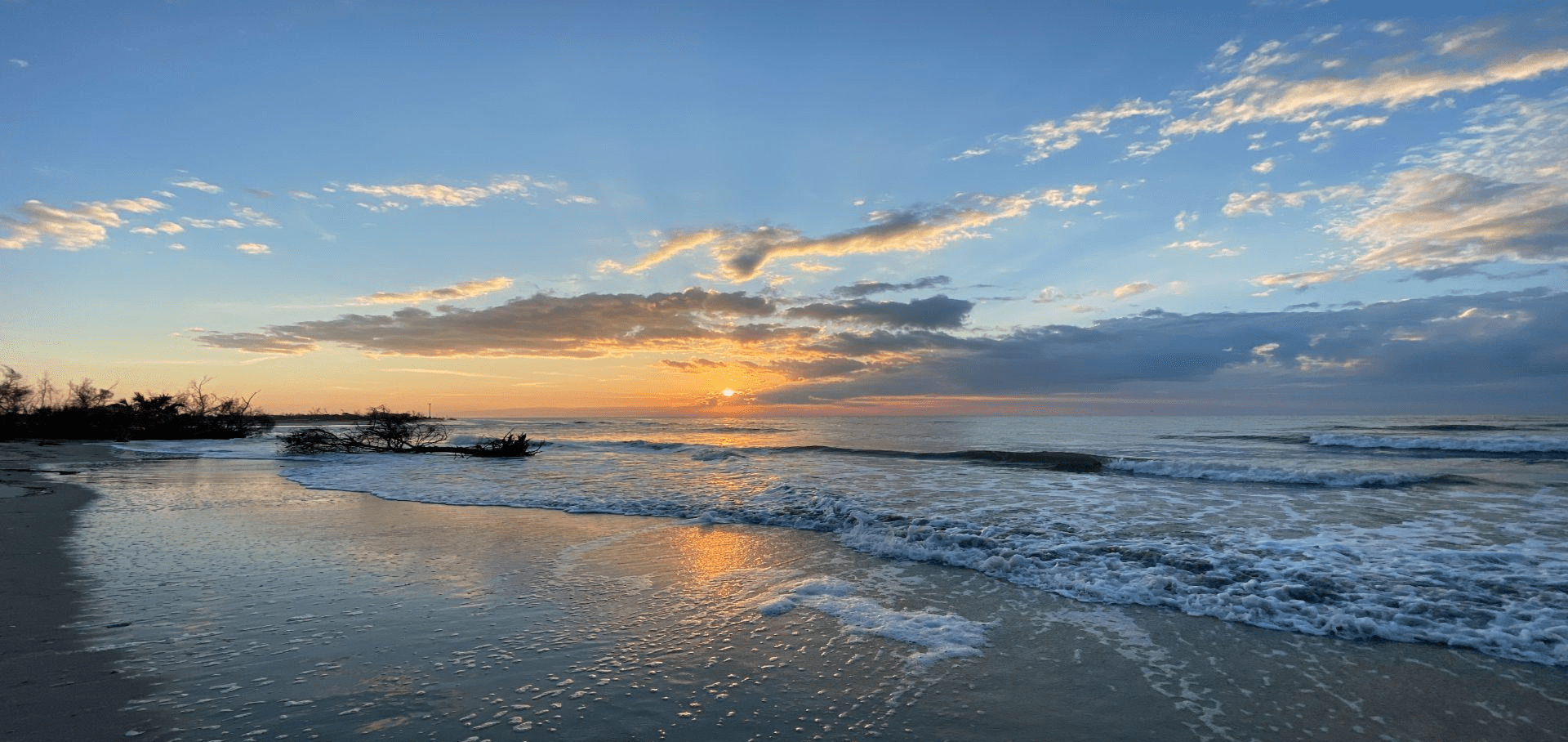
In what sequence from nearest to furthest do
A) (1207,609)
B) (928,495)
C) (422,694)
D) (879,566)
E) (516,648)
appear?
(422,694) → (516,648) → (1207,609) → (879,566) → (928,495)

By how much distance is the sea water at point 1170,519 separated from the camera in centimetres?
725

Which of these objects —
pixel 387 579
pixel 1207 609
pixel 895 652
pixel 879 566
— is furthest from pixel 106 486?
pixel 1207 609

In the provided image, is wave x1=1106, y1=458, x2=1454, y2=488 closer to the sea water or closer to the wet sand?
the sea water

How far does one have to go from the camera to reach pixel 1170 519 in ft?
43.2

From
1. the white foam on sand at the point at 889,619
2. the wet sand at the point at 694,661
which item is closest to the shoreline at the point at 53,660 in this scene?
the wet sand at the point at 694,661

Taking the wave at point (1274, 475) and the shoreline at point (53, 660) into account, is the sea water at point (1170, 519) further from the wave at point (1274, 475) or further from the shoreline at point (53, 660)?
the shoreline at point (53, 660)

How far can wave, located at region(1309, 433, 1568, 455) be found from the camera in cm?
3172

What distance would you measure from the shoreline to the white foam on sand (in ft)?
16.7

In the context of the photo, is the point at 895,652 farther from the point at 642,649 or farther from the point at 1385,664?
the point at 1385,664

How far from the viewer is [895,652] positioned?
5.96 m

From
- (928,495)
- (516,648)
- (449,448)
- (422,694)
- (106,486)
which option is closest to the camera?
(422,694)

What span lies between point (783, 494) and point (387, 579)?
10264 mm

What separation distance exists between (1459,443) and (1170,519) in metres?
36.2

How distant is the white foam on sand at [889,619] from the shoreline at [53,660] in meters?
5.10
